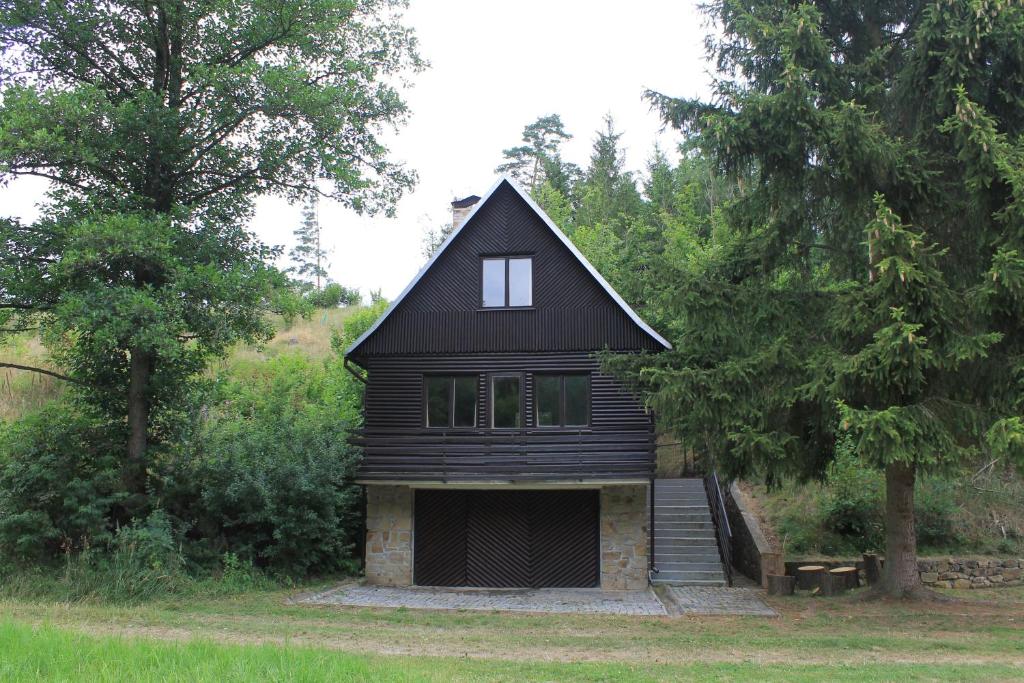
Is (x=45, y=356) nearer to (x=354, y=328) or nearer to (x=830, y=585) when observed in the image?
(x=354, y=328)

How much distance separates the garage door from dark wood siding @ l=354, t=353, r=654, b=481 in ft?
4.62

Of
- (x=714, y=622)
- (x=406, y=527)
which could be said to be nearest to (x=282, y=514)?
(x=406, y=527)

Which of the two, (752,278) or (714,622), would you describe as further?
(752,278)

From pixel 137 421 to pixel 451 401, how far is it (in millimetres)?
6411

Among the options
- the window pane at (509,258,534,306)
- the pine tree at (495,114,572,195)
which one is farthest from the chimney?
the pine tree at (495,114,572,195)

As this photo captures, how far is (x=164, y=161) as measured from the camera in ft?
55.4

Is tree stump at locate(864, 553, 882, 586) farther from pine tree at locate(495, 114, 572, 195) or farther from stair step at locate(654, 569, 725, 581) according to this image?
pine tree at locate(495, 114, 572, 195)

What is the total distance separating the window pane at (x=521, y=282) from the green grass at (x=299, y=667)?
947 cm

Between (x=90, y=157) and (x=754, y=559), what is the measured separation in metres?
15.3

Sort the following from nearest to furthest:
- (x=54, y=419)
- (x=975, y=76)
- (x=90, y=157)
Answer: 1. (x=975, y=76)
2. (x=90, y=157)
3. (x=54, y=419)

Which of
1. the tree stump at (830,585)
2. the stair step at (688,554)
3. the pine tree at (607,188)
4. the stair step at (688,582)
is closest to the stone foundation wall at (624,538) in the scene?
the stair step at (688,582)

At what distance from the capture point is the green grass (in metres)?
Result: 7.71

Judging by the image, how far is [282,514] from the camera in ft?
56.2

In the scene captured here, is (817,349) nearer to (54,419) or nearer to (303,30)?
(303,30)
